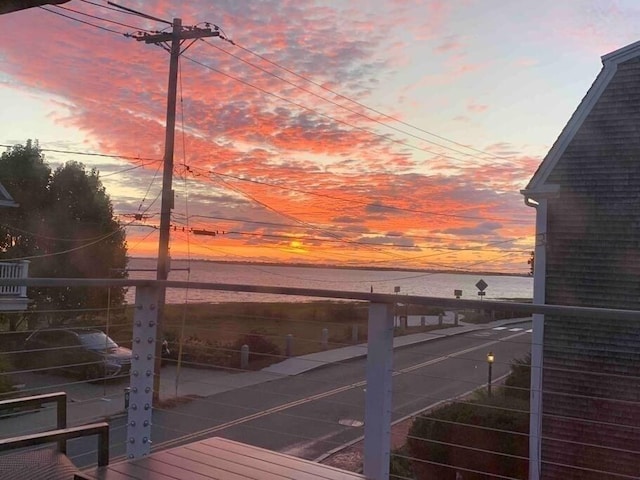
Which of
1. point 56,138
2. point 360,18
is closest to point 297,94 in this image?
point 360,18

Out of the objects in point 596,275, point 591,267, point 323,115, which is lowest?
point 596,275

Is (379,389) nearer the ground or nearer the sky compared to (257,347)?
nearer the sky

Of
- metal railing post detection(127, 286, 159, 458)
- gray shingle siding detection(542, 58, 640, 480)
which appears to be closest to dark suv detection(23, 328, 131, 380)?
gray shingle siding detection(542, 58, 640, 480)

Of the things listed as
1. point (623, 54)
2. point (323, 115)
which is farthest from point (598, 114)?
point (323, 115)

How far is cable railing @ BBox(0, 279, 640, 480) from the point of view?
7.38 ft

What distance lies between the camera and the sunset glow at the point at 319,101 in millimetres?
8438

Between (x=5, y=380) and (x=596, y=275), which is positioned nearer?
(x=596, y=275)

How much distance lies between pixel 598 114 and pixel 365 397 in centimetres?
677

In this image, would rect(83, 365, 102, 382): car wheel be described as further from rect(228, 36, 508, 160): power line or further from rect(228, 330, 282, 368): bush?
rect(228, 36, 508, 160): power line

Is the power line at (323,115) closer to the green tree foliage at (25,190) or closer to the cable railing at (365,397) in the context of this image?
the cable railing at (365,397)

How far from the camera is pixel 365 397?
2.25 meters

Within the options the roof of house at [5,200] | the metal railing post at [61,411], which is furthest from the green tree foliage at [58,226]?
the metal railing post at [61,411]

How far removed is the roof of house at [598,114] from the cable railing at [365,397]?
74.4 inches

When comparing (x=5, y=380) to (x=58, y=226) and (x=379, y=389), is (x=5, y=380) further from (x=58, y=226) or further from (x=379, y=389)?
(x=379, y=389)
